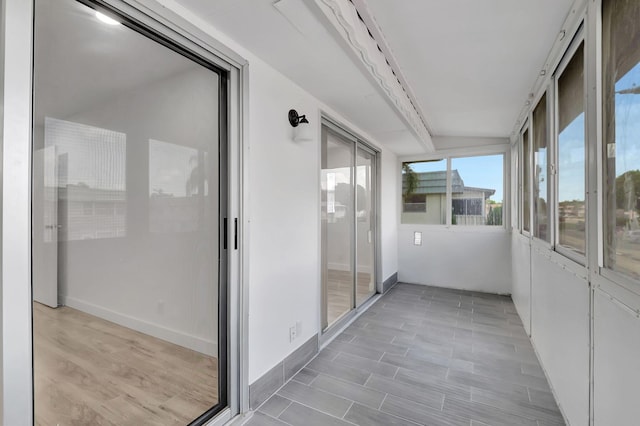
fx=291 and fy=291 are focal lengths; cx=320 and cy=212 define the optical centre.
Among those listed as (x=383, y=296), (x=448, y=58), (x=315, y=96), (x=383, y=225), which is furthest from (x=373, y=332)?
(x=448, y=58)

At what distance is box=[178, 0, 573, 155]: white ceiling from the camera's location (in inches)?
60.6

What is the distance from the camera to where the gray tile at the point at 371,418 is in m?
→ 1.75

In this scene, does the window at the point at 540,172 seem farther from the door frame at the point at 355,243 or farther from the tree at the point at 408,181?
the tree at the point at 408,181

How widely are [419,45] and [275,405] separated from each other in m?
2.63

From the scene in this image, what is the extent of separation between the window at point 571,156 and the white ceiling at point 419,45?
0.29m

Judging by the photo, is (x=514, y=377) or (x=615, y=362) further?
(x=514, y=377)

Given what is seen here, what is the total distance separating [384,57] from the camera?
86.7 inches

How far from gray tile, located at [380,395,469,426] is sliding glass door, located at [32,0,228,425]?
1.07 metres

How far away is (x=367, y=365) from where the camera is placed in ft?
7.91

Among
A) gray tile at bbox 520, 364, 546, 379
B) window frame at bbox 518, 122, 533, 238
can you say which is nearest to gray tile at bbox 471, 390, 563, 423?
gray tile at bbox 520, 364, 546, 379

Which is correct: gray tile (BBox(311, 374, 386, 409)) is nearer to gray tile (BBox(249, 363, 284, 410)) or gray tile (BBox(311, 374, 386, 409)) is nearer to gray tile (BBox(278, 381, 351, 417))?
gray tile (BBox(278, 381, 351, 417))

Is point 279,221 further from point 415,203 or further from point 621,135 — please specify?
point 415,203

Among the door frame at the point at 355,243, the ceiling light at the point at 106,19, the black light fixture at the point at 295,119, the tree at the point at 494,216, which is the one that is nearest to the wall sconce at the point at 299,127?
the black light fixture at the point at 295,119

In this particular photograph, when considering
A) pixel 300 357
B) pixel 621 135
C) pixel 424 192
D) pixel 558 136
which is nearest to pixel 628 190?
pixel 621 135
